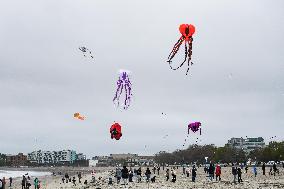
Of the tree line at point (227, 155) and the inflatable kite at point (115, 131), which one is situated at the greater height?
the inflatable kite at point (115, 131)

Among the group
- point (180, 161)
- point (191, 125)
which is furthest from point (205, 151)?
point (191, 125)

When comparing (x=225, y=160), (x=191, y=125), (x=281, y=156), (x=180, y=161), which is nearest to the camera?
(x=191, y=125)

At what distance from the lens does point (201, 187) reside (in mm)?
29594

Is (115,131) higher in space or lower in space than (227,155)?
higher

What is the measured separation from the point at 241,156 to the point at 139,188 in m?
111

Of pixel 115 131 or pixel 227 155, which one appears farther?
pixel 227 155

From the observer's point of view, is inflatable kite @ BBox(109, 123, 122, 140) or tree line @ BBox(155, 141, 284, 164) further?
tree line @ BBox(155, 141, 284, 164)

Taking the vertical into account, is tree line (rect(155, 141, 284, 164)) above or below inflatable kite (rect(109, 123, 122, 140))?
below

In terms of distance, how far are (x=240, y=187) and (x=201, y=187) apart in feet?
8.79

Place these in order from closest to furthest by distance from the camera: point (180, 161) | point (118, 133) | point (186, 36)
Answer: point (186, 36) → point (118, 133) → point (180, 161)

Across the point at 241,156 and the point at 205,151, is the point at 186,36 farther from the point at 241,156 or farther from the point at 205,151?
the point at 205,151

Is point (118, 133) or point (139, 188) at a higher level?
point (118, 133)

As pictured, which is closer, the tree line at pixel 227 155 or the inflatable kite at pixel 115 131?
the inflatable kite at pixel 115 131

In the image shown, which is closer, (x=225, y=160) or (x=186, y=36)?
(x=186, y=36)
